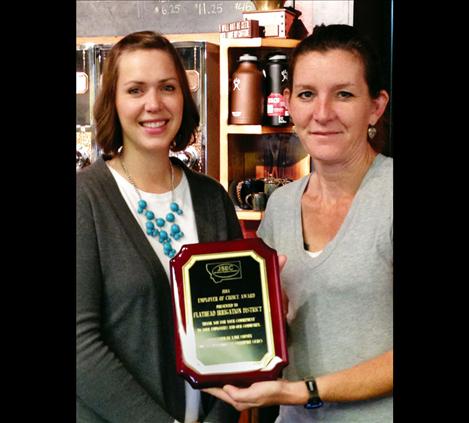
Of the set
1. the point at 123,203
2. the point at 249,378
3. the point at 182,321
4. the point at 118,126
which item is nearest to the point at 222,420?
the point at 249,378

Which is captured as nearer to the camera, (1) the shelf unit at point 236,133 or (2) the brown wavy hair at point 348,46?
(2) the brown wavy hair at point 348,46

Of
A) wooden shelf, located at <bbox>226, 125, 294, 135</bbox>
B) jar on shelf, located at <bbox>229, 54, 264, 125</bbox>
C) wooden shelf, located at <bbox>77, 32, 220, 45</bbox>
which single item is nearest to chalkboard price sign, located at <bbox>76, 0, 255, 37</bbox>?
wooden shelf, located at <bbox>77, 32, 220, 45</bbox>

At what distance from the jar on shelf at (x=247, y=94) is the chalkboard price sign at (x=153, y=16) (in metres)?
0.14

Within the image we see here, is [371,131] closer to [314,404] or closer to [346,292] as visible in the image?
[346,292]

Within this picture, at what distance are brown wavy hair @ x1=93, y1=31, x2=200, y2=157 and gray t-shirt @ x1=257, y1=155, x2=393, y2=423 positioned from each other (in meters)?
0.37

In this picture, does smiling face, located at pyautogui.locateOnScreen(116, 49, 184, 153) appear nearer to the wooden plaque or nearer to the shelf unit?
the shelf unit

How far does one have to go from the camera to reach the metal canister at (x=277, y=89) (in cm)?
165

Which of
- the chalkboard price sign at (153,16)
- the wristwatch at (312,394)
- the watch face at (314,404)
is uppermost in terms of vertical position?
the chalkboard price sign at (153,16)

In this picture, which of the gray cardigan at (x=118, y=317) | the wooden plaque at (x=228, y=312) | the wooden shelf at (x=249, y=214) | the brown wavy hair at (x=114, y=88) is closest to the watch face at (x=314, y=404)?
the wooden plaque at (x=228, y=312)

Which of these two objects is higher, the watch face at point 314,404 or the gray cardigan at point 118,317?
the gray cardigan at point 118,317

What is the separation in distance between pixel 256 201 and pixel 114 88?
402 millimetres

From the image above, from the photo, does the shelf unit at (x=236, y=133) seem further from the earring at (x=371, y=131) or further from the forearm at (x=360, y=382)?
the forearm at (x=360, y=382)

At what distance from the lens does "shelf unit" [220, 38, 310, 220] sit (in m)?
1.69
